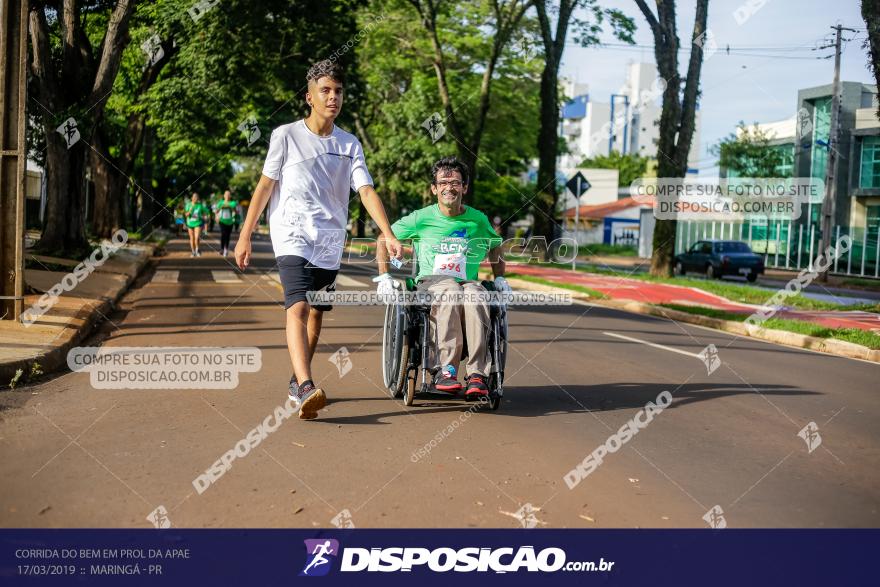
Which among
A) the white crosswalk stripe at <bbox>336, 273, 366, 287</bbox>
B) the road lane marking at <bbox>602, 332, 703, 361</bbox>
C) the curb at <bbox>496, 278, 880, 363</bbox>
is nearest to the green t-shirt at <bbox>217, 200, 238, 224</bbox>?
the white crosswalk stripe at <bbox>336, 273, 366, 287</bbox>

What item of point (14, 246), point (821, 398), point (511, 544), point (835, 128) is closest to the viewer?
point (511, 544)

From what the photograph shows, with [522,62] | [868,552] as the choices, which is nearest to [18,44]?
[868,552]

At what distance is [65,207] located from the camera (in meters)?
19.5

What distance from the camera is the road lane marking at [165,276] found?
1744cm

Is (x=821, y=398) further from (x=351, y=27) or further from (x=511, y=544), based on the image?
(x=351, y=27)

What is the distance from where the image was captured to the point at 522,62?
142ft

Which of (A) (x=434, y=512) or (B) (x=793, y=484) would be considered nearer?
(A) (x=434, y=512)

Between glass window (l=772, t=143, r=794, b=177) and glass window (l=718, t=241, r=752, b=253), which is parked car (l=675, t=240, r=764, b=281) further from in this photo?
glass window (l=772, t=143, r=794, b=177)

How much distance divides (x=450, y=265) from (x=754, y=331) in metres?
8.34

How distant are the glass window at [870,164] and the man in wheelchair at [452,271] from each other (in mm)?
37058

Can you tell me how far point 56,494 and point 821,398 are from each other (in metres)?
5.80

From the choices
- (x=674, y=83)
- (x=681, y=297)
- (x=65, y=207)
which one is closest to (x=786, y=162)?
(x=674, y=83)

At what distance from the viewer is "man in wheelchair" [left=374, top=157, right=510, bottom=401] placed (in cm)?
602

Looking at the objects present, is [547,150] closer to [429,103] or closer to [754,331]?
[429,103]
